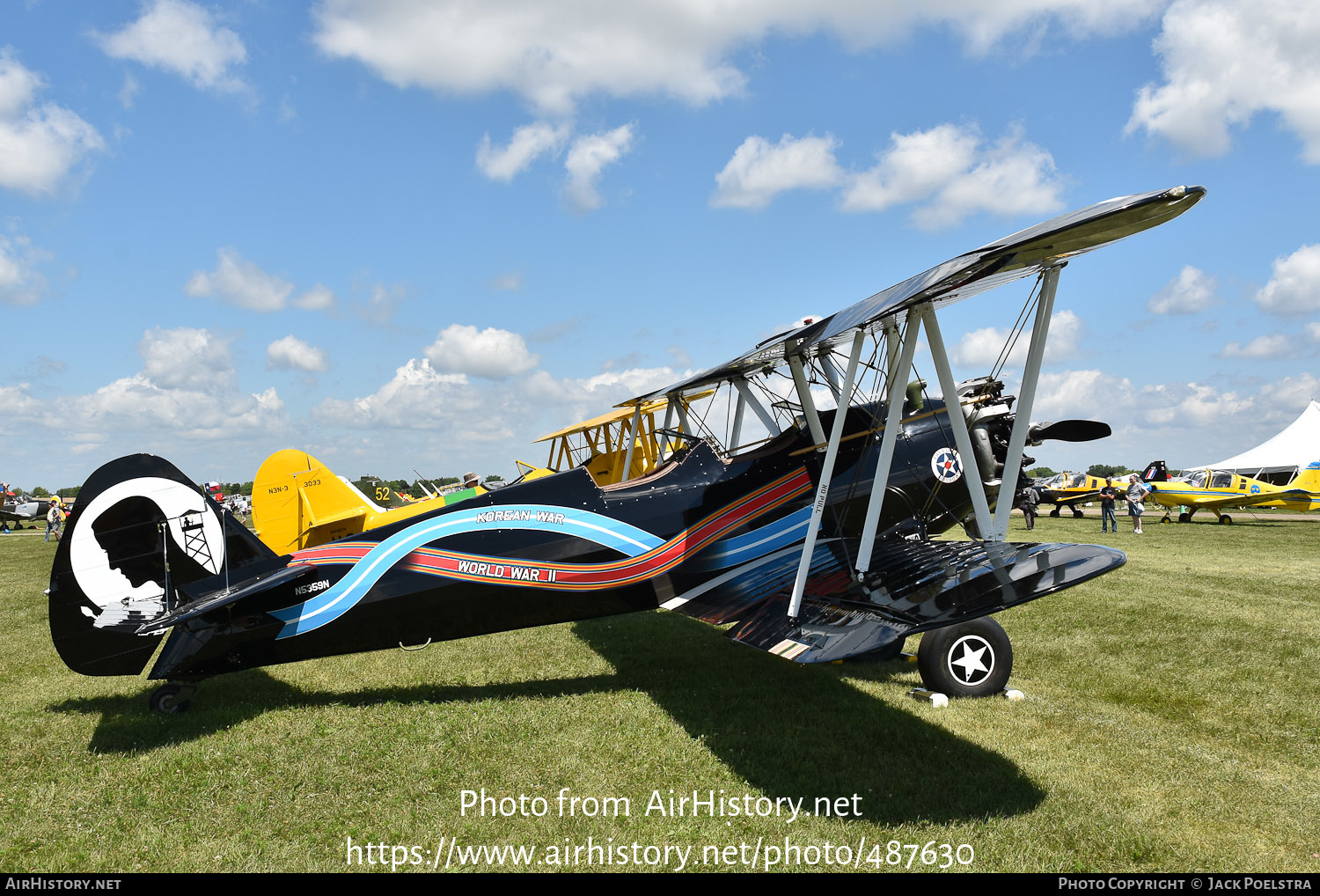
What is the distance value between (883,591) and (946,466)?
165cm

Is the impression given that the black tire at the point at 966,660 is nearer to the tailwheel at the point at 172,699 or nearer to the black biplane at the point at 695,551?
the black biplane at the point at 695,551

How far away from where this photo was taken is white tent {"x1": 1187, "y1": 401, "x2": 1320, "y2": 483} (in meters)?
32.1

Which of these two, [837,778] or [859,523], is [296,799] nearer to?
[837,778]

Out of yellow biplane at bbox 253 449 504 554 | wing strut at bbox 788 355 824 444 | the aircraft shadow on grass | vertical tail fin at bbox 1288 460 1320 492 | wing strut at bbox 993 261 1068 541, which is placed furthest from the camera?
vertical tail fin at bbox 1288 460 1320 492

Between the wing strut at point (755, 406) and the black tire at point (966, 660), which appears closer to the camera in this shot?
the black tire at point (966, 660)

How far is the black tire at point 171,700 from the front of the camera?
5.09 meters

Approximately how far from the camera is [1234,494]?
24.0m

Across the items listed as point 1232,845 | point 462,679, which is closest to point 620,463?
point 462,679

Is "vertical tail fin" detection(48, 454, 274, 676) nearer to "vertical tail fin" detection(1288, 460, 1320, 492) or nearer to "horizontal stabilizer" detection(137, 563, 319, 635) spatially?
"horizontal stabilizer" detection(137, 563, 319, 635)

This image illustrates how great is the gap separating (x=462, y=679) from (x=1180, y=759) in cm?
493

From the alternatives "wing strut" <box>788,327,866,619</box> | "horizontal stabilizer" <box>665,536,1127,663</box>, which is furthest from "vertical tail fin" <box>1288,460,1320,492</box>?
"wing strut" <box>788,327,866,619</box>

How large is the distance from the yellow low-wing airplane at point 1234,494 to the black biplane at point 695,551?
23289 millimetres

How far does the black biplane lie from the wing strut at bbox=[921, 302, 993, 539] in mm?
17

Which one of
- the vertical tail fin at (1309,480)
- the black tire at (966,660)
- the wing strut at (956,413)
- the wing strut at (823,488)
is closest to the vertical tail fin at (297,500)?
the wing strut at (823,488)
